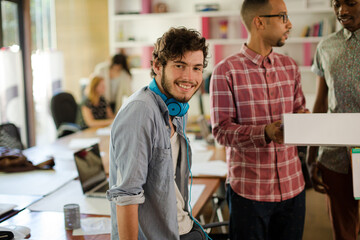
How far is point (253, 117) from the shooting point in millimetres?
1960

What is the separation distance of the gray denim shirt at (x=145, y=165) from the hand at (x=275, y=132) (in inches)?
19.4

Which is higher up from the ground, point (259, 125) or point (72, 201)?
point (259, 125)

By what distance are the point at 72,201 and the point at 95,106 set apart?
8.85ft

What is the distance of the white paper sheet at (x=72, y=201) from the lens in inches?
86.3

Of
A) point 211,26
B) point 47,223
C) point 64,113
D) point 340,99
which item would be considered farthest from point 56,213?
point 211,26

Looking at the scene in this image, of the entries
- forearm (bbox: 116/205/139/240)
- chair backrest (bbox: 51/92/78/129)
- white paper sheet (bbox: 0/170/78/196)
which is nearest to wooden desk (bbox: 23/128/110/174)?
white paper sheet (bbox: 0/170/78/196)

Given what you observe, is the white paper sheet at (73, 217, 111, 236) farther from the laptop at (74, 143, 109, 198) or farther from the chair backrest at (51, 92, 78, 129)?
the chair backrest at (51, 92, 78, 129)

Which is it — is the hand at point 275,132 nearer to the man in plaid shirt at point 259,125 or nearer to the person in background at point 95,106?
the man in plaid shirt at point 259,125

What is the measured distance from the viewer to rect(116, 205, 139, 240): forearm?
4.57 ft

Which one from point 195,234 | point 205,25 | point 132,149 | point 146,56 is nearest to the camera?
point 132,149

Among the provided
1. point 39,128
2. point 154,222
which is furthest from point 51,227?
point 39,128

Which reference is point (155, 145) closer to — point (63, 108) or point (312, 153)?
point (312, 153)

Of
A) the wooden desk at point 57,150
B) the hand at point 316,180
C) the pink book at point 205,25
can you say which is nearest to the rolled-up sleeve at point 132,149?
the hand at point 316,180

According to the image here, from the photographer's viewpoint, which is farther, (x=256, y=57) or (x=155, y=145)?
(x=256, y=57)
